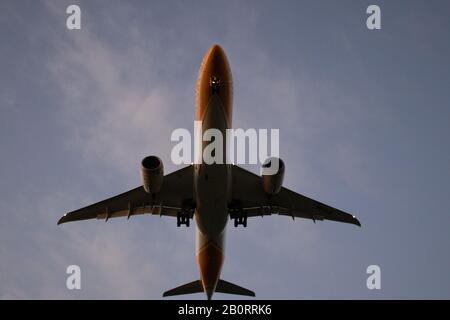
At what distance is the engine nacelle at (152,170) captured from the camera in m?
22.4

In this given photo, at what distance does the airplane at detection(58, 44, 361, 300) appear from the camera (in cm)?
2266

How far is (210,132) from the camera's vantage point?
22.3 meters

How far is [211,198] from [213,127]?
3.47 metres

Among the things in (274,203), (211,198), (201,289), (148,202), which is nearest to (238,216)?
(274,203)

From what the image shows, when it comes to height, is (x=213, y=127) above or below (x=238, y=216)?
above

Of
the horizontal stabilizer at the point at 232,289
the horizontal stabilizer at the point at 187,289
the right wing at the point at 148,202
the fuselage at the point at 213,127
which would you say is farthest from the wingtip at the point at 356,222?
the horizontal stabilizer at the point at 187,289

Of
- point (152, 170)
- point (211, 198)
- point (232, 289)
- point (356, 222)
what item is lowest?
point (232, 289)

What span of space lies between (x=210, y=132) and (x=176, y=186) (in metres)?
4.88

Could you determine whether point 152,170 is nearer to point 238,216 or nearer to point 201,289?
Answer: point 238,216

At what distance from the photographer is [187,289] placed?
2978 cm

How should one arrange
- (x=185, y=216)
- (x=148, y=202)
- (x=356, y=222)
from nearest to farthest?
(x=185, y=216)
(x=148, y=202)
(x=356, y=222)
